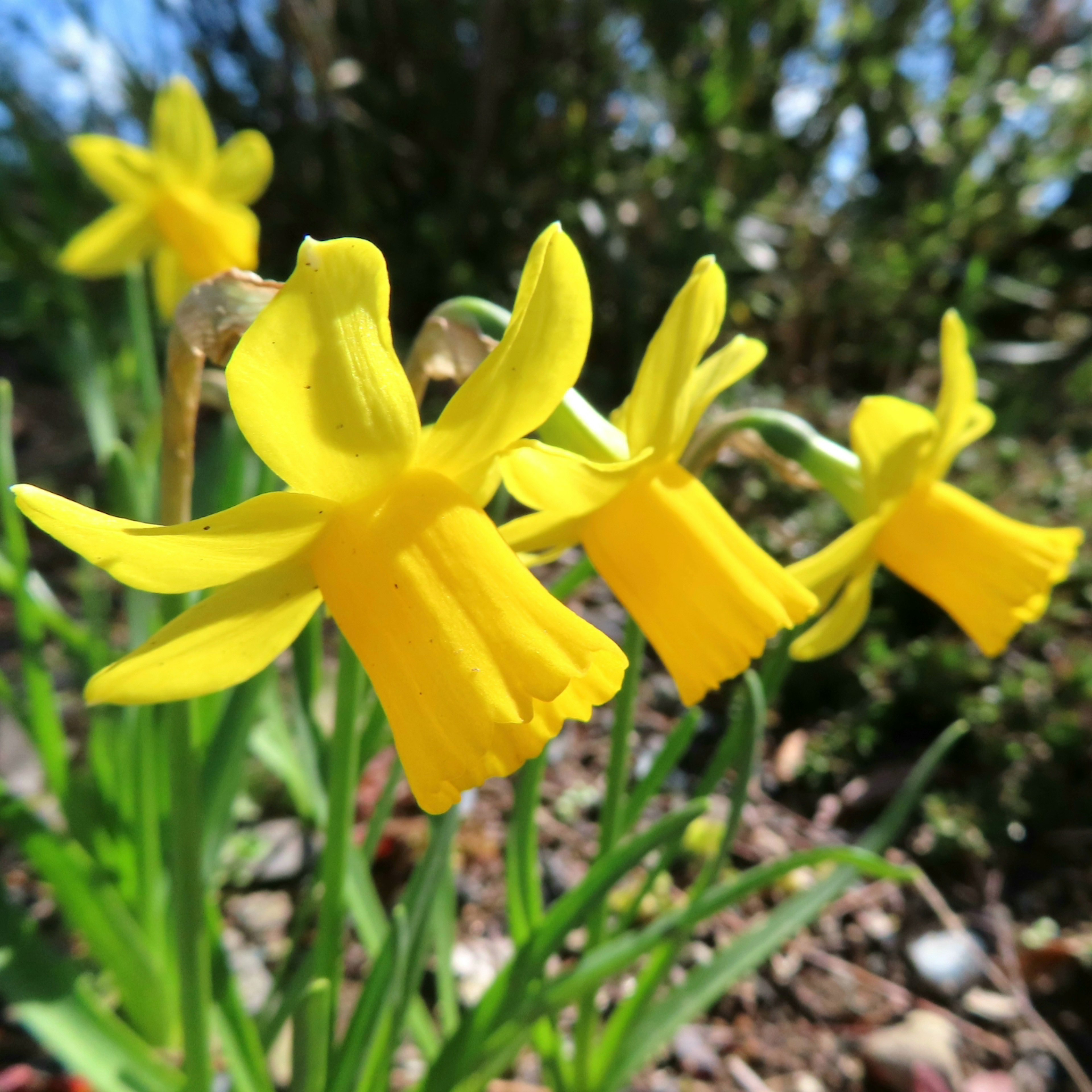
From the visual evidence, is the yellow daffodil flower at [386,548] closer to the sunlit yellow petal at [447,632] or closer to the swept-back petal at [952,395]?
the sunlit yellow petal at [447,632]

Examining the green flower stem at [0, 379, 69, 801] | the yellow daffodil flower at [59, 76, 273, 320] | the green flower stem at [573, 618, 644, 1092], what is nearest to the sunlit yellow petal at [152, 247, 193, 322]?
the yellow daffodil flower at [59, 76, 273, 320]

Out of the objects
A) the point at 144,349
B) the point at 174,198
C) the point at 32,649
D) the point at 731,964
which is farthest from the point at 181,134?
the point at 731,964

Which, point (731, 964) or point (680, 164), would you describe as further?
point (680, 164)

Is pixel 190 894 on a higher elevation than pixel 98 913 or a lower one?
higher

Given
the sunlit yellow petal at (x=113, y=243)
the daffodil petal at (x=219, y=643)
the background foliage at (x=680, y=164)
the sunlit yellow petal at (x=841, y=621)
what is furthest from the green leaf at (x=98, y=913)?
the background foliage at (x=680, y=164)

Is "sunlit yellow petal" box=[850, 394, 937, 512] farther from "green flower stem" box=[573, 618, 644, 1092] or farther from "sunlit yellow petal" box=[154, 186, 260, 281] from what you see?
"sunlit yellow petal" box=[154, 186, 260, 281]

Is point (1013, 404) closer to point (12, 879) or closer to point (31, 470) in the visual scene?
point (12, 879)

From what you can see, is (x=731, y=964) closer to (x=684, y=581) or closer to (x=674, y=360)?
(x=684, y=581)
